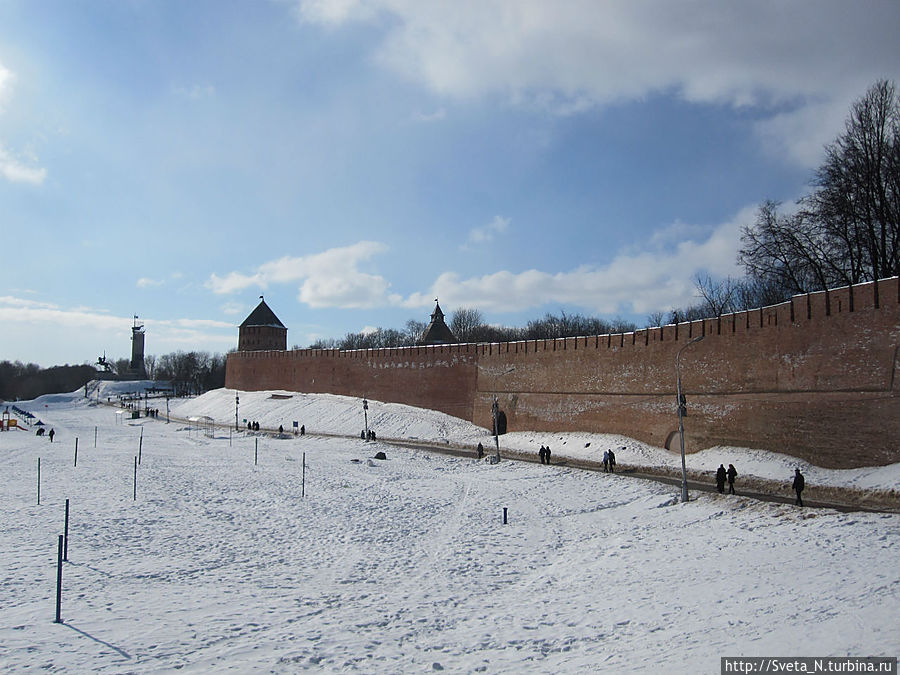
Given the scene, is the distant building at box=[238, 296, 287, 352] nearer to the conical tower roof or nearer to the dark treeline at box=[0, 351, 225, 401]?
the conical tower roof

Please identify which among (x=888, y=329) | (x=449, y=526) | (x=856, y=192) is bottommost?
(x=449, y=526)

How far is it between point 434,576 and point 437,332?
130 ft

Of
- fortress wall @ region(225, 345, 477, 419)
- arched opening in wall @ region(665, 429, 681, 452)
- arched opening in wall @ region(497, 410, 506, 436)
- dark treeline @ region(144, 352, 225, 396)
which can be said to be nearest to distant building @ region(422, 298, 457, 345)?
fortress wall @ region(225, 345, 477, 419)

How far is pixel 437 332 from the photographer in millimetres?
50344

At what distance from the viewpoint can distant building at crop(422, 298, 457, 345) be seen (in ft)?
164

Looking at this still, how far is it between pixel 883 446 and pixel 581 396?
13.9 meters

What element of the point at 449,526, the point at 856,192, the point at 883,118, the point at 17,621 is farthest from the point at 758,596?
the point at 883,118

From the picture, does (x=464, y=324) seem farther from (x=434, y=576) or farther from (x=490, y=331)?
(x=434, y=576)

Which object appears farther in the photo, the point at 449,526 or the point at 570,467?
the point at 570,467

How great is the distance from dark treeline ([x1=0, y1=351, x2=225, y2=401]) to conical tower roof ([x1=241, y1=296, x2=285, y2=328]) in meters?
37.6

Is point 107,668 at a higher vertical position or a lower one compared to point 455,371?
lower

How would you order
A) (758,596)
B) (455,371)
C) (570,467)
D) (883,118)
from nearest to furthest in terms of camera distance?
(758,596) < (883,118) < (570,467) < (455,371)

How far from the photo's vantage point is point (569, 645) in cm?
767

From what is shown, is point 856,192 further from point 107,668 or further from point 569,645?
point 107,668
